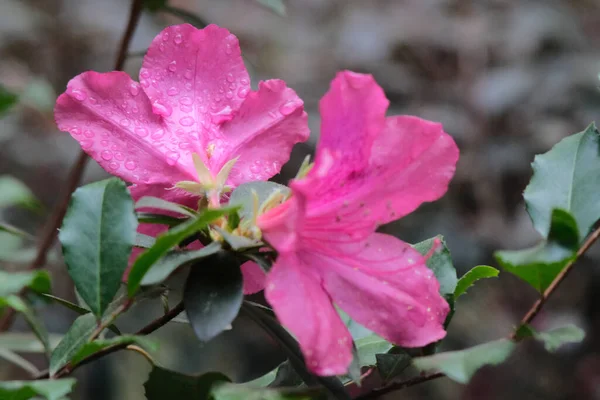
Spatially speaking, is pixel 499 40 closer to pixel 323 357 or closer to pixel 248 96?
pixel 248 96

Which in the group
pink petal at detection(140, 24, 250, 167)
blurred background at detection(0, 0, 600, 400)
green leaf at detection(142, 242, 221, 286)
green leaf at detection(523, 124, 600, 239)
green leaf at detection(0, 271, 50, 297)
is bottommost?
blurred background at detection(0, 0, 600, 400)

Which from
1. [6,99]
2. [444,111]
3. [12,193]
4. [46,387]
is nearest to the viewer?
[46,387]

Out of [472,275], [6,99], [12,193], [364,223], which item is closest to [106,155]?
[364,223]

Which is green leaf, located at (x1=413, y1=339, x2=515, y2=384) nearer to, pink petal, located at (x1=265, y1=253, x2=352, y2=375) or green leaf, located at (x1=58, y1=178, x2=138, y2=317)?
pink petal, located at (x1=265, y1=253, x2=352, y2=375)

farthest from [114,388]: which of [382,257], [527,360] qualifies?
[382,257]

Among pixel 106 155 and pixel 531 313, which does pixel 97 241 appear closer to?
pixel 106 155

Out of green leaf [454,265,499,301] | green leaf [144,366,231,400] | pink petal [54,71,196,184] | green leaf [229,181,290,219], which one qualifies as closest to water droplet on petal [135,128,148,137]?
pink petal [54,71,196,184]
